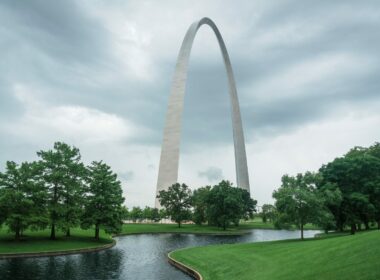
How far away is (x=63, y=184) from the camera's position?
41.8 meters

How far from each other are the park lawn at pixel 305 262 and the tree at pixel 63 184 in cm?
1815

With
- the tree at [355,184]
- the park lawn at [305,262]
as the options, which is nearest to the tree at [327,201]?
the tree at [355,184]

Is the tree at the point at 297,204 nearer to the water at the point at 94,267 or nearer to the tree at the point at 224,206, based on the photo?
the water at the point at 94,267

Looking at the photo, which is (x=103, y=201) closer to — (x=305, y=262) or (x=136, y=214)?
(x=305, y=262)

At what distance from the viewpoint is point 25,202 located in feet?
122

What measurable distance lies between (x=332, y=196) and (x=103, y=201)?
25028mm

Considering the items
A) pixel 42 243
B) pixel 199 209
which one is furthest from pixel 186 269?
pixel 199 209

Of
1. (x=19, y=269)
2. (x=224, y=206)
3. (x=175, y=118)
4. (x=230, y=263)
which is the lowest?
(x=19, y=269)

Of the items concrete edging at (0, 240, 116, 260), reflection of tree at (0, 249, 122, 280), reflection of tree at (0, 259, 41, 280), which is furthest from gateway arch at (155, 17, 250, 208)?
reflection of tree at (0, 259, 41, 280)

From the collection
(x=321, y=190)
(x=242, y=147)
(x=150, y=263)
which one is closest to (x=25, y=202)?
(x=150, y=263)

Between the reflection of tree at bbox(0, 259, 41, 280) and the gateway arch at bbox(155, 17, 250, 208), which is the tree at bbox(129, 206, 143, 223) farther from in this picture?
the reflection of tree at bbox(0, 259, 41, 280)

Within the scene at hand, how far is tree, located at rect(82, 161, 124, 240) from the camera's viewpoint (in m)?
43.4

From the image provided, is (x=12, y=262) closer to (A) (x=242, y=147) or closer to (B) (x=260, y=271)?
(B) (x=260, y=271)

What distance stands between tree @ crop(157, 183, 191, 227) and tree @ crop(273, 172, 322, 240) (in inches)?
1482
